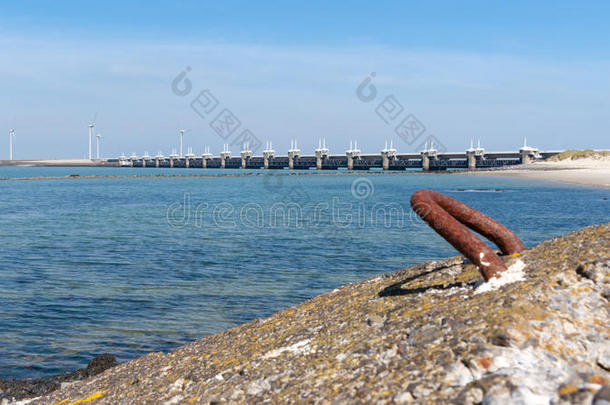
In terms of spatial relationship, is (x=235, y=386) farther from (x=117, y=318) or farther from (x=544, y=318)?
(x=117, y=318)

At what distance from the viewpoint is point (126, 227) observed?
129 feet

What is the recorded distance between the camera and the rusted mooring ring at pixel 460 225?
5402mm

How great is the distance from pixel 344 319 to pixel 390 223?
33.1 meters

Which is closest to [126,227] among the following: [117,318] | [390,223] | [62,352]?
[390,223]

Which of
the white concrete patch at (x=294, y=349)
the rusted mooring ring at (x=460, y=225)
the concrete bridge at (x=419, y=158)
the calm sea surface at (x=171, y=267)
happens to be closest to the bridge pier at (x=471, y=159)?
the concrete bridge at (x=419, y=158)

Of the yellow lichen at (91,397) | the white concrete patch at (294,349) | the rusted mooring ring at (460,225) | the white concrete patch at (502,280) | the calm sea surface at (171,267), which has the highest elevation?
the rusted mooring ring at (460,225)

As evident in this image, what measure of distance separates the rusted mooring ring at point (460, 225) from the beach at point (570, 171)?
87298mm

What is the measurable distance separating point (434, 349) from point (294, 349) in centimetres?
174

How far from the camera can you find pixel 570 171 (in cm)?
11650

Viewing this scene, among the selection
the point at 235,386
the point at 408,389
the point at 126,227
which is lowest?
the point at 126,227

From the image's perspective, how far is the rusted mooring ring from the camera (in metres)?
5.40

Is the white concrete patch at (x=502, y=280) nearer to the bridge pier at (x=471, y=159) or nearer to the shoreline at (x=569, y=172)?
the shoreline at (x=569, y=172)

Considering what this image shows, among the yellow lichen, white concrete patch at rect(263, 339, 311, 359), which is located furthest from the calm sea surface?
white concrete patch at rect(263, 339, 311, 359)

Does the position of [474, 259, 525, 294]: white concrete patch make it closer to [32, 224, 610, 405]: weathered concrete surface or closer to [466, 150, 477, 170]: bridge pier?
[32, 224, 610, 405]: weathered concrete surface
